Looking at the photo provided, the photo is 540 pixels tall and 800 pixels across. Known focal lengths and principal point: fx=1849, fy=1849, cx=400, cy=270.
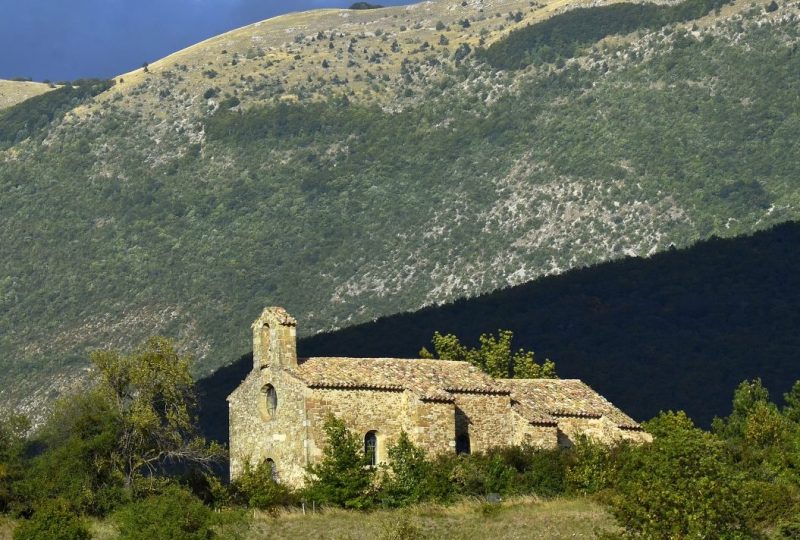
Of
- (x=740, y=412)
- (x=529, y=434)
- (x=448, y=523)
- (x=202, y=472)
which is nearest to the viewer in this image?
(x=448, y=523)

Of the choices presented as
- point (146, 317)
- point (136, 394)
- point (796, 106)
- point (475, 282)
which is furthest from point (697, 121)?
point (136, 394)

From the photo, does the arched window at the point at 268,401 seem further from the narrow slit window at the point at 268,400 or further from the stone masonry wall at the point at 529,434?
the stone masonry wall at the point at 529,434

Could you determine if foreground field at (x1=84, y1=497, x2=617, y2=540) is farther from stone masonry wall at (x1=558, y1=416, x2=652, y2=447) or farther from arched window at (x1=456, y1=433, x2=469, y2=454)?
stone masonry wall at (x1=558, y1=416, x2=652, y2=447)

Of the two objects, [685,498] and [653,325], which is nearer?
[685,498]

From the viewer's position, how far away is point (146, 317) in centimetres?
16525

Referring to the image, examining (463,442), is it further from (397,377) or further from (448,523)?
(448,523)

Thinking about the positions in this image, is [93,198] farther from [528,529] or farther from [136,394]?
[528,529]

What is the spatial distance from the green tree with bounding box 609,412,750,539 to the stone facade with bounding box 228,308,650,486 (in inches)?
541

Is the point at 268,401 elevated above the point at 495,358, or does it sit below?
below

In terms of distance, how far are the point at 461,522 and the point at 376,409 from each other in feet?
28.2

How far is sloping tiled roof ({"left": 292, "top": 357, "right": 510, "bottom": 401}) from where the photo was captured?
69812 mm

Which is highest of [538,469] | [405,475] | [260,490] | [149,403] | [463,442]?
[149,403]

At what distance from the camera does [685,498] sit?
53.7m

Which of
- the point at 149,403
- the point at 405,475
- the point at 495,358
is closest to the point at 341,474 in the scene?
the point at 405,475
